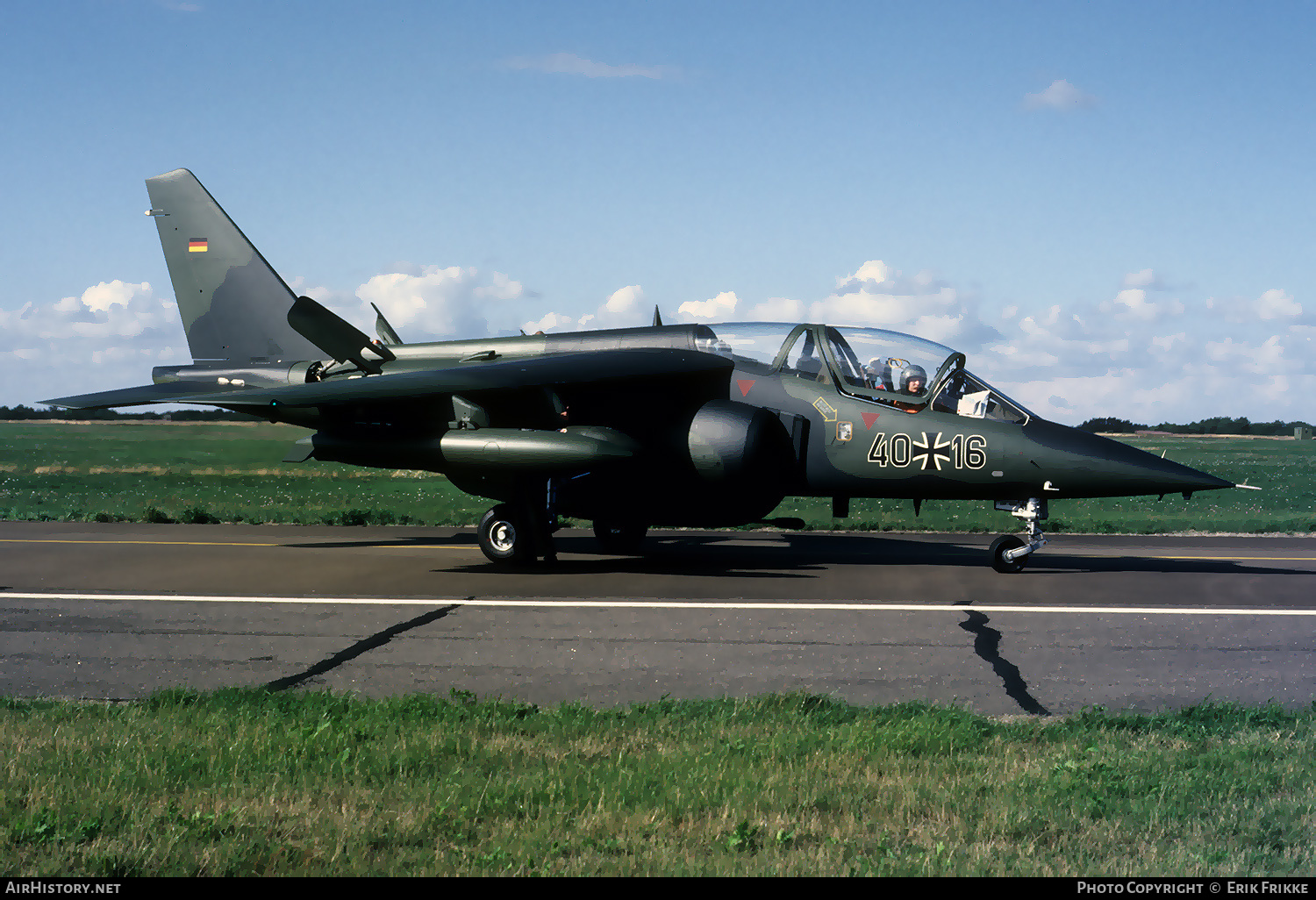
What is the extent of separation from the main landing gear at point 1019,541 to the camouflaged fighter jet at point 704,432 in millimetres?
25

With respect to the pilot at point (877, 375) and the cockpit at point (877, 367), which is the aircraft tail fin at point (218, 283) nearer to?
the cockpit at point (877, 367)

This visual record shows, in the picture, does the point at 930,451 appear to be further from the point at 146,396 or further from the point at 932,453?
the point at 146,396

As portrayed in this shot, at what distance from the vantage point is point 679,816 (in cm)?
482

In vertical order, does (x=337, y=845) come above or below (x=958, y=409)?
below

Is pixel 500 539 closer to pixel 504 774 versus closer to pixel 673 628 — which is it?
pixel 673 628

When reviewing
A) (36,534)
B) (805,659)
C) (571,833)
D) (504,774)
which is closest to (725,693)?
(805,659)

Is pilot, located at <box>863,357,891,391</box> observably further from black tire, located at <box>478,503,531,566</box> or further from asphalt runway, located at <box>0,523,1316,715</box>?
black tire, located at <box>478,503,531,566</box>

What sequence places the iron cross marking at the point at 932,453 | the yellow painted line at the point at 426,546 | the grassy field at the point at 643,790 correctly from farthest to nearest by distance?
the yellow painted line at the point at 426,546, the iron cross marking at the point at 932,453, the grassy field at the point at 643,790

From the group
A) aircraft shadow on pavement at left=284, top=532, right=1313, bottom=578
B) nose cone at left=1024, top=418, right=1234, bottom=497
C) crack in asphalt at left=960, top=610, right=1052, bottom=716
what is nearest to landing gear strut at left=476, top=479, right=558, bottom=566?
aircraft shadow on pavement at left=284, top=532, right=1313, bottom=578

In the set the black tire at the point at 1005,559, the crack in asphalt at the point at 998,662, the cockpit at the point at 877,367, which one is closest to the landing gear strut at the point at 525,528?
Answer: the cockpit at the point at 877,367

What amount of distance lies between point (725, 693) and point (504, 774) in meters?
2.51

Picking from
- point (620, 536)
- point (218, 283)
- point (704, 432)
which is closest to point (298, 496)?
point (218, 283)

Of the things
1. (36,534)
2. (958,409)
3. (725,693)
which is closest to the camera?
(725,693)

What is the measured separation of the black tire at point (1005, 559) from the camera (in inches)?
560
